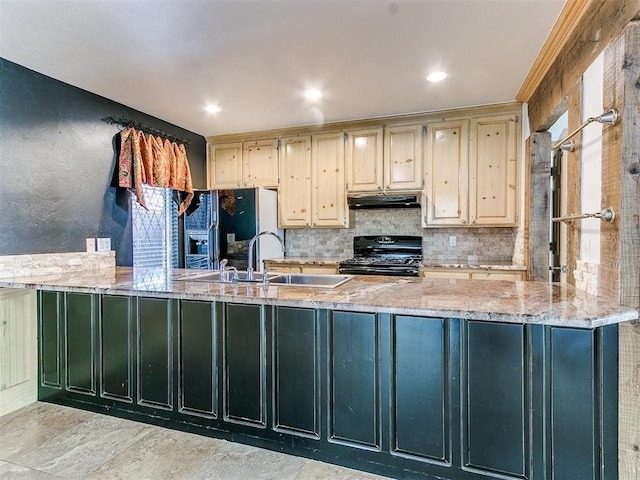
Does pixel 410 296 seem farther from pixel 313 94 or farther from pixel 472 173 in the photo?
pixel 472 173

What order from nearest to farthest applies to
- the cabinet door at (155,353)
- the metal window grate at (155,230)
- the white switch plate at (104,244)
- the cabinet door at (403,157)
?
the cabinet door at (155,353) → the white switch plate at (104,244) → the metal window grate at (155,230) → the cabinet door at (403,157)

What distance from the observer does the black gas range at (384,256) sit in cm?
357

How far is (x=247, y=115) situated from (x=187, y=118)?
2.19ft

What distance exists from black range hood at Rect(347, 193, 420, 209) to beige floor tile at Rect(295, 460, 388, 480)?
2623 mm

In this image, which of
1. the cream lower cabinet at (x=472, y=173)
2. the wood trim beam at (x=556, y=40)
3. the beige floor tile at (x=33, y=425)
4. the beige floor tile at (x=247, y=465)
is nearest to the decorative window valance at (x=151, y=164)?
the beige floor tile at (x=33, y=425)

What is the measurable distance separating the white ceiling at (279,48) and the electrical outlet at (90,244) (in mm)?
1301

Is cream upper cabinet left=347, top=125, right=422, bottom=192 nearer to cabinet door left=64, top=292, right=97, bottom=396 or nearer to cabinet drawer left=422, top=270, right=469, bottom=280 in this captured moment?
cabinet drawer left=422, top=270, right=469, bottom=280

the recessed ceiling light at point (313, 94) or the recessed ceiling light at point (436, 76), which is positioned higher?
the recessed ceiling light at point (313, 94)

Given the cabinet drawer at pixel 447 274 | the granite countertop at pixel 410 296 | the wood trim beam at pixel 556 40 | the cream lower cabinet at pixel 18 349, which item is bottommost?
the cream lower cabinet at pixel 18 349

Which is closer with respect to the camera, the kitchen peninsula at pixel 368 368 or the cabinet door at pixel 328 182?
the kitchen peninsula at pixel 368 368

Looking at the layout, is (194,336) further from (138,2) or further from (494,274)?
(494,274)

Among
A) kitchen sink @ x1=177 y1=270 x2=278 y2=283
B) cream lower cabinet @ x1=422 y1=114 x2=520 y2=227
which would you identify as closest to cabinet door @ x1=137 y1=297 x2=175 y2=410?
kitchen sink @ x1=177 y1=270 x2=278 y2=283

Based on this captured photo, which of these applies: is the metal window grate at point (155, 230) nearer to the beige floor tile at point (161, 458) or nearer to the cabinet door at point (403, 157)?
the beige floor tile at point (161, 458)

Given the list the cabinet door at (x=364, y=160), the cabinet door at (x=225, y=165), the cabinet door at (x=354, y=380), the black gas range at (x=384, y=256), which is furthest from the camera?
the cabinet door at (x=225, y=165)
